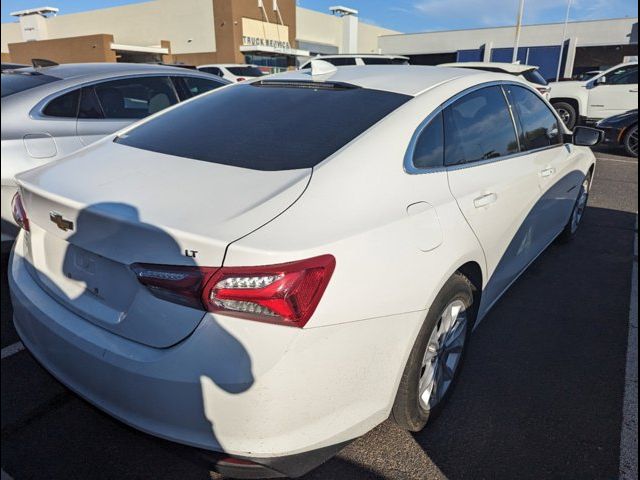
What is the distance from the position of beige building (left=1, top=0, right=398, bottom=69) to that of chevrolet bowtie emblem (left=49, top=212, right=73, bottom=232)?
3650cm

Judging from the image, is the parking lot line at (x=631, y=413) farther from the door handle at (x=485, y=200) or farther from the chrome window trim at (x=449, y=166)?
the chrome window trim at (x=449, y=166)

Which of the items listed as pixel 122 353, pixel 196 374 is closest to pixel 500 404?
pixel 196 374

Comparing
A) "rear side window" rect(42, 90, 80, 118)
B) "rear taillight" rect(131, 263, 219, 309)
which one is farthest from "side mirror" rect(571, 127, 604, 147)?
"rear side window" rect(42, 90, 80, 118)

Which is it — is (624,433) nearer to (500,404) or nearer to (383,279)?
(500,404)

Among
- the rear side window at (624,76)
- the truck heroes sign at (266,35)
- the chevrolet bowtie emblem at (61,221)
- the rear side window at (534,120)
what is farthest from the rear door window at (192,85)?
the truck heroes sign at (266,35)

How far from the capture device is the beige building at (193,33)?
38875 mm

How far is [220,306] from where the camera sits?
1.43 m

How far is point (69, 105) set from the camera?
155 inches

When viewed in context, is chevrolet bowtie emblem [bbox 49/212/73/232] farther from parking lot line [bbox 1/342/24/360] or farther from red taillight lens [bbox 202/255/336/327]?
parking lot line [bbox 1/342/24/360]

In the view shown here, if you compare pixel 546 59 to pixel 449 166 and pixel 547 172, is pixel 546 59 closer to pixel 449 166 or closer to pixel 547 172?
pixel 547 172

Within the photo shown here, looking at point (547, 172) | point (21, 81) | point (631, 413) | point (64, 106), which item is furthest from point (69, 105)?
point (631, 413)

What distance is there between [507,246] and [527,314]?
912mm

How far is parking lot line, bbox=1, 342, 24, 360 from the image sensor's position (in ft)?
9.20

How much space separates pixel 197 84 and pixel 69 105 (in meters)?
1.65
